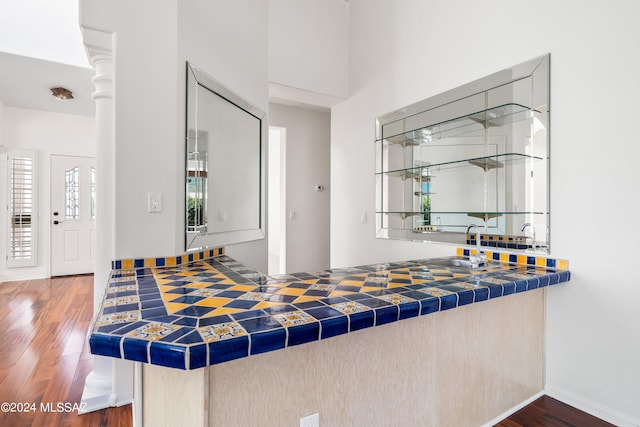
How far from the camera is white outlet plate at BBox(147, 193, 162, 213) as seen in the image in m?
1.88

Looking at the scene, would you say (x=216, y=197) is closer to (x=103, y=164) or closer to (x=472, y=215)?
(x=103, y=164)

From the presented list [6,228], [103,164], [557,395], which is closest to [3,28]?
[103,164]

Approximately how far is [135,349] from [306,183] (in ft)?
13.5

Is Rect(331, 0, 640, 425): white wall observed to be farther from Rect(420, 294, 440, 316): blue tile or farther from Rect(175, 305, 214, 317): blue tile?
Rect(175, 305, 214, 317): blue tile

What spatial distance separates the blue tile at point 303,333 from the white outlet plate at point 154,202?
132cm

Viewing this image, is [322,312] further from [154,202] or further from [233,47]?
[233,47]

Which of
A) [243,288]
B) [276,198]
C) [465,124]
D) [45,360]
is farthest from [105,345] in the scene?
[276,198]

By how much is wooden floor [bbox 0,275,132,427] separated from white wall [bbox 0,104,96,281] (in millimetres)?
914

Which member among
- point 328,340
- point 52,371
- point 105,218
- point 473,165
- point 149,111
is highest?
point 149,111

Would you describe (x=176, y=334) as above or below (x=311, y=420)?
above

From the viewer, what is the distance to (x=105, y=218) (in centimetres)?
192

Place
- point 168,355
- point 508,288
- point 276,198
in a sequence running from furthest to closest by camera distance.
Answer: point 276,198 → point 508,288 → point 168,355

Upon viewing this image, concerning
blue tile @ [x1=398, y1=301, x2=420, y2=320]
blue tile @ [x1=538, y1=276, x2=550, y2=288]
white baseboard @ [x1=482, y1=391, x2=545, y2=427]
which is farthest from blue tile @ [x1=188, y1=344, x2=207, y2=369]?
blue tile @ [x1=538, y1=276, x2=550, y2=288]

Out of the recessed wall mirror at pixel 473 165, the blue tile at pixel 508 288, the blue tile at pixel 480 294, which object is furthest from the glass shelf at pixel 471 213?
the blue tile at pixel 480 294
